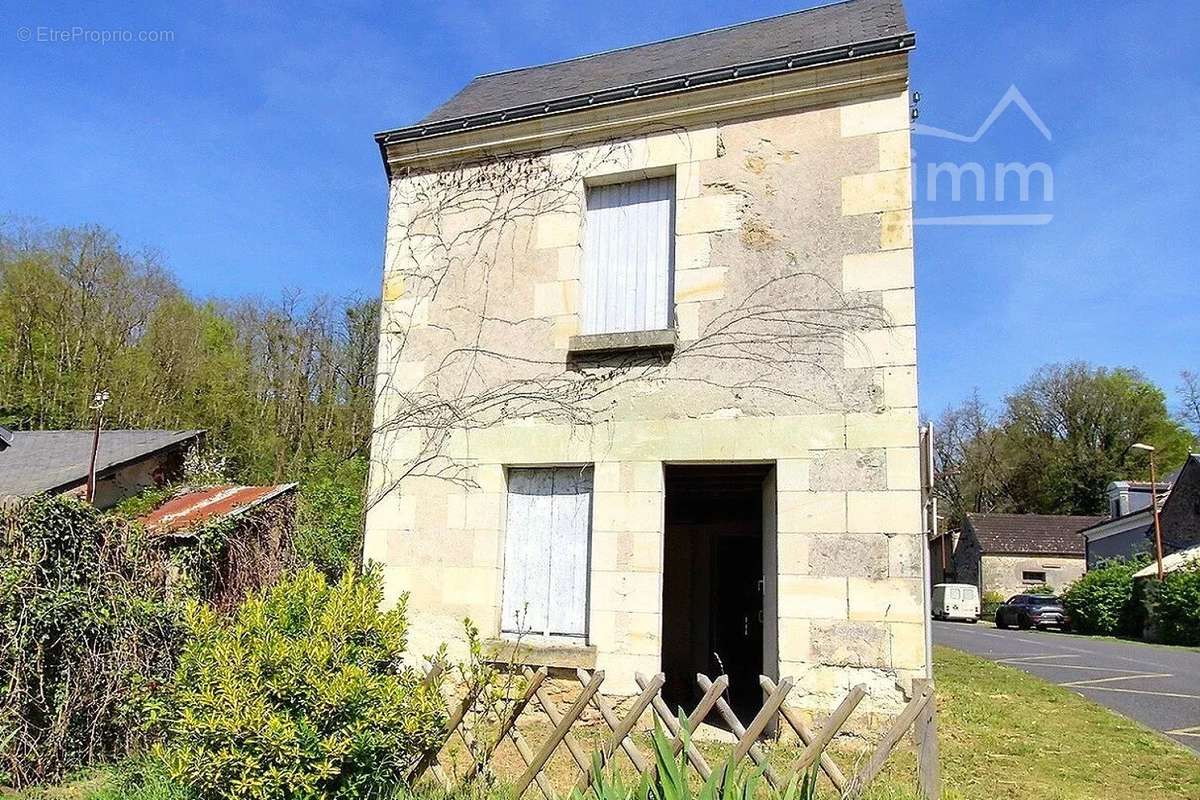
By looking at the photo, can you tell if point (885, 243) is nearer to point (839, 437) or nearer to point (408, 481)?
point (839, 437)

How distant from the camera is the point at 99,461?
44.4 feet

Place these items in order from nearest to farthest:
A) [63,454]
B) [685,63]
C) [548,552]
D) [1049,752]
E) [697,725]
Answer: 1. [697,725]
2. [1049,752]
3. [548,552]
4. [685,63]
5. [63,454]

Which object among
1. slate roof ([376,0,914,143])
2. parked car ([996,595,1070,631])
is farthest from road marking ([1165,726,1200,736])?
parked car ([996,595,1070,631])

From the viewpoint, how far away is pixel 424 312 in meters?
7.75

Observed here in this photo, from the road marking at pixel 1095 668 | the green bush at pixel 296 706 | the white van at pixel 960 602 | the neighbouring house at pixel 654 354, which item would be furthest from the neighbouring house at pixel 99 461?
the white van at pixel 960 602

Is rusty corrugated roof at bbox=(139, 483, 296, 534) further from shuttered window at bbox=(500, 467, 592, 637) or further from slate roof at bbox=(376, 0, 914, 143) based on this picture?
slate roof at bbox=(376, 0, 914, 143)

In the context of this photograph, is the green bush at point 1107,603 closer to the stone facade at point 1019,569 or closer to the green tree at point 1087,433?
the stone facade at point 1019,569

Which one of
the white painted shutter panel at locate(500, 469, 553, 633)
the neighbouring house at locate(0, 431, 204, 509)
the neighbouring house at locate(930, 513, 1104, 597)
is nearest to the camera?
the white painted shutter panel at locate(500, 469, 553, 633)

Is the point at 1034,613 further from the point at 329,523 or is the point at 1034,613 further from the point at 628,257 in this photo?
the point at 628,257

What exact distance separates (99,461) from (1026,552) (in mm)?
39999

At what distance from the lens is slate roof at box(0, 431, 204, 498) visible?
510 inches

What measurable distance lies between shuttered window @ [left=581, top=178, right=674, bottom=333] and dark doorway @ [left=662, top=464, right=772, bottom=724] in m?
4.12

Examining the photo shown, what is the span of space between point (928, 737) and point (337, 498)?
7.99m

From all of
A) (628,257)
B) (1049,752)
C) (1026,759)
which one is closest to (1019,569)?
(1049,752)
